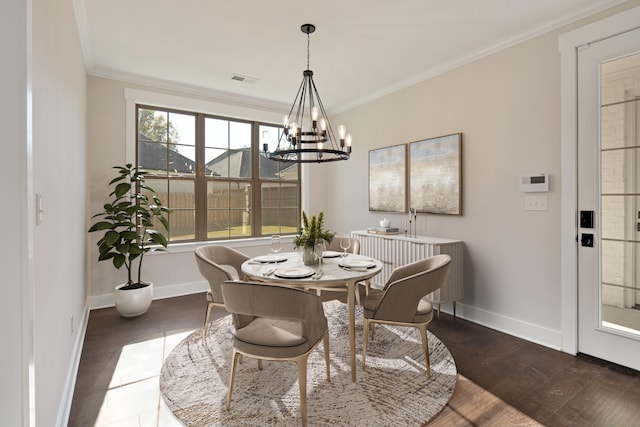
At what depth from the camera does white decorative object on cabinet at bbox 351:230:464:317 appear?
10.8ft

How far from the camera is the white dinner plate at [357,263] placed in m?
2.55

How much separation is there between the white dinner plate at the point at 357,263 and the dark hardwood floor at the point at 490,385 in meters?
0.99

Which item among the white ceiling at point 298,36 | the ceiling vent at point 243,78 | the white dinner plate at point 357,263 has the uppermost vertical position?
the ceiling vent at point 243,78

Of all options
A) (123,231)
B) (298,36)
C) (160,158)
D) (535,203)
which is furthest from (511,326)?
(160,158)

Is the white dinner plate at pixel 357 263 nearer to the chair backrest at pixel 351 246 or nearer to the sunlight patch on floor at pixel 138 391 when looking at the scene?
the chair backrest at pixel 351 246

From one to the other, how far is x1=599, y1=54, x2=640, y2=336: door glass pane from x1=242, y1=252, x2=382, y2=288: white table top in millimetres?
1761

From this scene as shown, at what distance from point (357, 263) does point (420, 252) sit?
109 centimetres

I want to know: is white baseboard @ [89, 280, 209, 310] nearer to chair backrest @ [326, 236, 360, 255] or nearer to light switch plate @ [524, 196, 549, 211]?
chair backrest @ [326, 236, 360, 255]

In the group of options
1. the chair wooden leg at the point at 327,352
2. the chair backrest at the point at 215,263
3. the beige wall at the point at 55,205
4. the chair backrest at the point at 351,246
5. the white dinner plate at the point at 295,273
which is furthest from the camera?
the chair backrest at the point at 351,246

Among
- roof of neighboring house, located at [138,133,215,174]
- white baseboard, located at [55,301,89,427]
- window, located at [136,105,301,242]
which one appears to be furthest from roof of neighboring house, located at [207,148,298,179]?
white baseboard, located at [55,301,89,427]

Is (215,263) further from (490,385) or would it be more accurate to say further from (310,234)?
(490,385)

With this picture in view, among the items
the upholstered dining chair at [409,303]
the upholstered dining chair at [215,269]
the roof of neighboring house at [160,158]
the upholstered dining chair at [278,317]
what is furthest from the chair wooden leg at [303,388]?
the roof of neighboring house at [160,158]

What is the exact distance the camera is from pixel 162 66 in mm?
3680

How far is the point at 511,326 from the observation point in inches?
122
